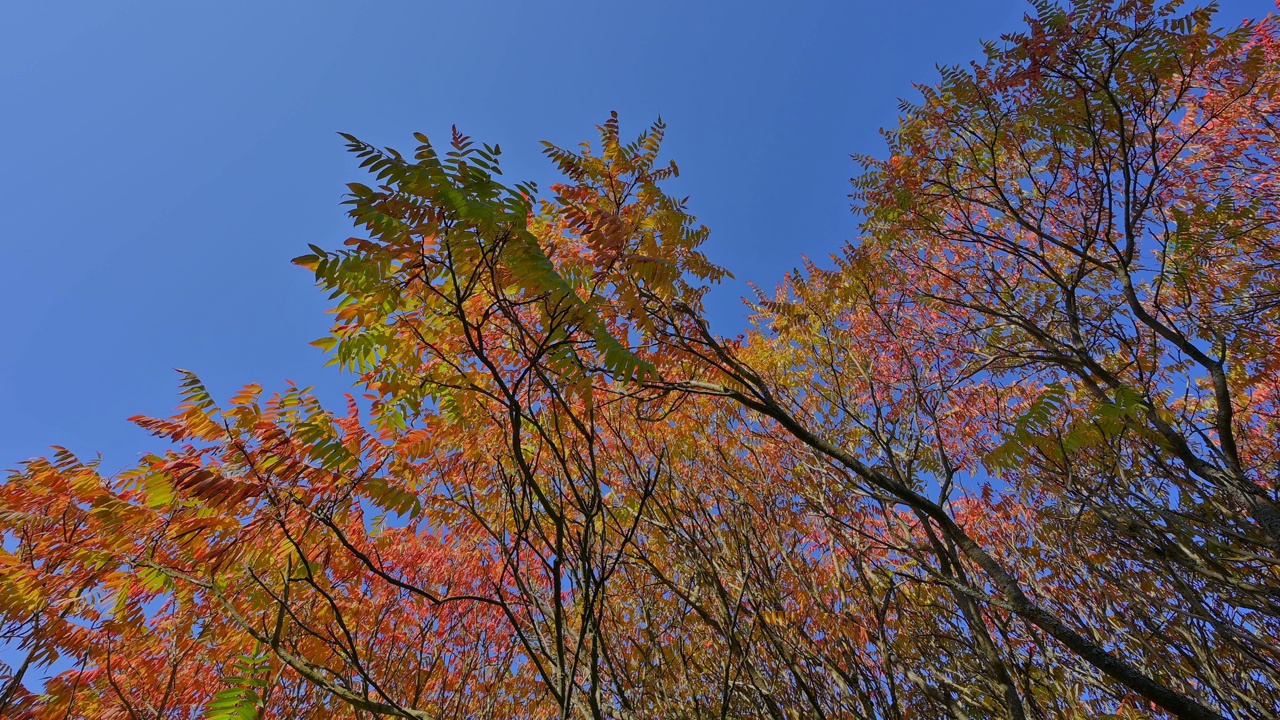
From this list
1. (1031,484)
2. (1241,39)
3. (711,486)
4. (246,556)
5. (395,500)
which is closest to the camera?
(395,500)

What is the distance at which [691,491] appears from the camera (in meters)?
3.72

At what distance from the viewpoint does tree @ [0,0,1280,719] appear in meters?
2.87

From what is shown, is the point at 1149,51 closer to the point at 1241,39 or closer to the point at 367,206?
the point at 1241,39

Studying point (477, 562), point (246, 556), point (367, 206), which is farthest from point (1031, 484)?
point (246, 556)

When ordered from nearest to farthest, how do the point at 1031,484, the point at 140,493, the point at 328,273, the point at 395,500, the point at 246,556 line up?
the point at 328,273 → the point at 395,500 → the point at 246,556 → the point at 140,493 → the point at 1031,484

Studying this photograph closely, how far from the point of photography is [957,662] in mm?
4527

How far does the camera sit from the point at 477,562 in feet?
24.3

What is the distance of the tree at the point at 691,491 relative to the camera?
287 cm

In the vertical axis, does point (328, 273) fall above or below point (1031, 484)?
below

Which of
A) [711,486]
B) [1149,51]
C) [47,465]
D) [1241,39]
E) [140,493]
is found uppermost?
[1241,39]

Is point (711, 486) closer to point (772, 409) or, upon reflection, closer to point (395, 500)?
point (772, 409)

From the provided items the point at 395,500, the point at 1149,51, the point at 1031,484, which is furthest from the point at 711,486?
the point at 1149,51

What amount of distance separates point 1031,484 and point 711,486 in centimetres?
457

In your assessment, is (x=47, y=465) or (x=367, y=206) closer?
(x=367, y=206)
